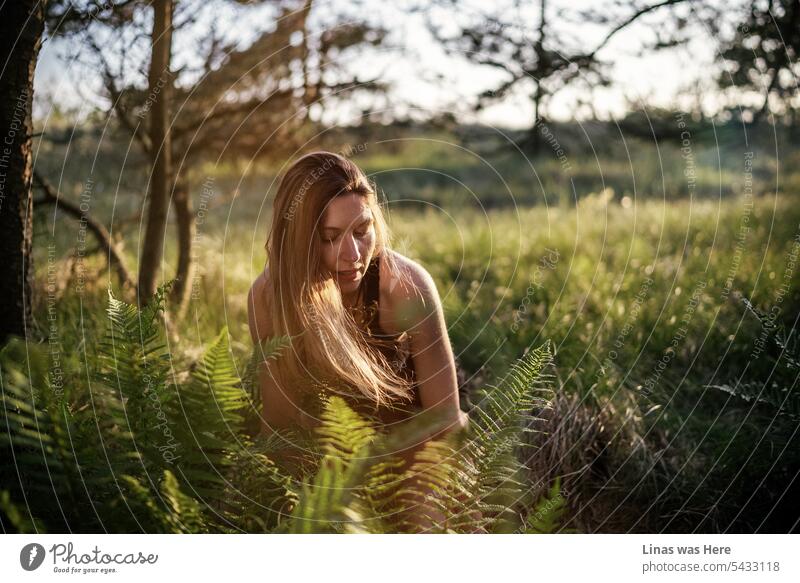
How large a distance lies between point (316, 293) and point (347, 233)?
0.83 feet

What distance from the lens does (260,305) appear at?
236 cm

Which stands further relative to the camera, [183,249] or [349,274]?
[183,249]

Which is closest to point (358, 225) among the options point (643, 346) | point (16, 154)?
point (16, 154)

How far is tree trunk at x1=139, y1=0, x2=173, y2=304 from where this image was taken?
8.54 ft

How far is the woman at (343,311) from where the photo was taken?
2.00m

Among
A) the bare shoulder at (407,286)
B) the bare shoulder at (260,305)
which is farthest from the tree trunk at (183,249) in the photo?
the bare shoulder at (407,286)

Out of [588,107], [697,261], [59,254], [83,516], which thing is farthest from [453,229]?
[83,516]

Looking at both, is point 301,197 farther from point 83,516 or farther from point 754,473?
point 754,473

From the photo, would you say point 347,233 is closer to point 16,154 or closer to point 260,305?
point 260,305

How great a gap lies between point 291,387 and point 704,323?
2.10m

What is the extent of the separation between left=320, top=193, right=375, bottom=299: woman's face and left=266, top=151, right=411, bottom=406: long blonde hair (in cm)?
2

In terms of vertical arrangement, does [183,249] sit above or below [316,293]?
above

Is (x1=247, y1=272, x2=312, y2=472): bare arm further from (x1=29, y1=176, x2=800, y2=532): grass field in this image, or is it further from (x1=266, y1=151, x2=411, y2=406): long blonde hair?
(x1=29, y1=176, x2=800, y2=532): grass field
